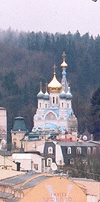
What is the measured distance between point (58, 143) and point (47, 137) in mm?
6769

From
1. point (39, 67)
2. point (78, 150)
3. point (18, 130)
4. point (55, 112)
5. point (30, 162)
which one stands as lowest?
point (30, 162)

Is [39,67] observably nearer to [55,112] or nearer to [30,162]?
[55,112]

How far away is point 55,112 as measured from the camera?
218 feet

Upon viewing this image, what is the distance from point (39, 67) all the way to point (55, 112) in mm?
31452

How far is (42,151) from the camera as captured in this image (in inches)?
2071

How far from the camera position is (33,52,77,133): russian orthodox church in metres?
65.1

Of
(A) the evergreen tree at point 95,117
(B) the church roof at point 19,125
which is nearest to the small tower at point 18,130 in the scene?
(B) the church roof at point 19,125

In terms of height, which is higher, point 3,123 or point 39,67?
point 39,67

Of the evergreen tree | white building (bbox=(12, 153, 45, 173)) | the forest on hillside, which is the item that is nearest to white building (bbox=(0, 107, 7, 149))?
the forest on hillside

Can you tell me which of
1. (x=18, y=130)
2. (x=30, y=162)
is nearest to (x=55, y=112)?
(x=18, y=130)

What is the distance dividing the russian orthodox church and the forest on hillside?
300cm

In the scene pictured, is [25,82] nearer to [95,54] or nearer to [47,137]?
[95,54]

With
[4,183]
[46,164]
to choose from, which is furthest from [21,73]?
[4,183]

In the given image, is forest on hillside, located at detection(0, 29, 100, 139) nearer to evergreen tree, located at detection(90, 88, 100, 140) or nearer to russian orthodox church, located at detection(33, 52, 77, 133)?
evergreen tree, located at detection(90, 88, 100, 140)
